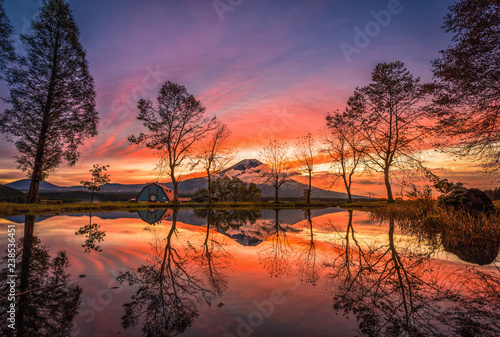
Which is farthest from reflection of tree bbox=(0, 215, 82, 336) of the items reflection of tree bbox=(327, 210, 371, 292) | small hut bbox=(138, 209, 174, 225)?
small hut bbox=(138, 209, 174, 225)

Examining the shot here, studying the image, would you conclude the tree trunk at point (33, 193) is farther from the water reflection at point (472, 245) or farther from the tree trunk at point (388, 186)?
the tree trunk at point (388, 186)

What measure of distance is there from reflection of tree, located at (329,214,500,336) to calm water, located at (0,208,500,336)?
1cm

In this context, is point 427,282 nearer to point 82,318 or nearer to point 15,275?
point 82,318

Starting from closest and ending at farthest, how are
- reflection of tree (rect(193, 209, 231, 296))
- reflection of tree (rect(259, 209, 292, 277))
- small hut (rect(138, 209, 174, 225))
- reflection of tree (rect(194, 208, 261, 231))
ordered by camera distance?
reflection of tree (rect(193, 209, 231, 296)), reflection of tree (rect(259, 209, 292, 277)), reflection of tree (rect(194, 208, 261, 231)), small hut (rect(138, 209, 174, 225))

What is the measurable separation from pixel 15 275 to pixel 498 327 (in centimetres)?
636

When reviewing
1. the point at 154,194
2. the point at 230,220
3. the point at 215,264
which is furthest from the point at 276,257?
the point at 154,194

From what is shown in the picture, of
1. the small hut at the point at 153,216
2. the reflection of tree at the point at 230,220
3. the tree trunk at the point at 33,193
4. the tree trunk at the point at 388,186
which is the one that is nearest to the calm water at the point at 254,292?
the reflection of tree at the point at 230,220

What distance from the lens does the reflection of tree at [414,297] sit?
2320 millimetres

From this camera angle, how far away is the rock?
9.89m

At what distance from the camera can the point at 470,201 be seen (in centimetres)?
1016

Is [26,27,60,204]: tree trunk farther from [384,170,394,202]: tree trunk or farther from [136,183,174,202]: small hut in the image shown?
[384,170,394,202]: tree trunk

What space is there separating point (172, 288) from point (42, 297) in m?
1.55

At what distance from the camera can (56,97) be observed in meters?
20.9

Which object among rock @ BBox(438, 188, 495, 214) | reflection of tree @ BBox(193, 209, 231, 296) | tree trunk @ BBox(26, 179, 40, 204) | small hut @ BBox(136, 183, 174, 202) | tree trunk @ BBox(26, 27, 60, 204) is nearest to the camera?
reflection of tree @ BBox(193, 209, 231, 296)
